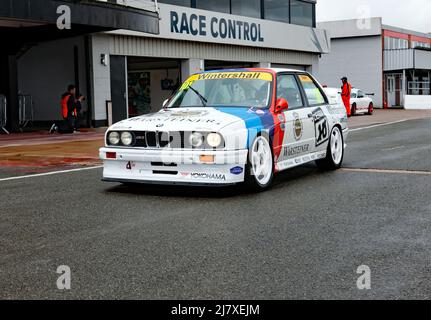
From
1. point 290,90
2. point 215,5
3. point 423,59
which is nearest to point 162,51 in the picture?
point 215,5

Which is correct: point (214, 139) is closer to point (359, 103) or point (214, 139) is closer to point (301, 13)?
→ point (359, 103)

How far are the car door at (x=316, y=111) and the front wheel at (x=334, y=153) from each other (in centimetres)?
18

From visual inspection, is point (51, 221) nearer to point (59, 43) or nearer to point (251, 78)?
point (251, 78)

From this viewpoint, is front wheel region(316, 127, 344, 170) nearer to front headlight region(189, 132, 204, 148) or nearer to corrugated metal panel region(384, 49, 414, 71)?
front headlight region(189, 132, 204, 148)

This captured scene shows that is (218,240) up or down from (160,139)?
down

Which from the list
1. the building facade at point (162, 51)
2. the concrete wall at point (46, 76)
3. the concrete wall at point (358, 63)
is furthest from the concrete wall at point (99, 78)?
the concrete wall at point (358, 63)

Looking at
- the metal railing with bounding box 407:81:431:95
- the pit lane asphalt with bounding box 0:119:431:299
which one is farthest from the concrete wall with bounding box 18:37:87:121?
the metal railing with bounding box 407:81:431:95

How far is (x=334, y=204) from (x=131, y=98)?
101 ft

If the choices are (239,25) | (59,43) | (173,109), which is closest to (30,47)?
(59,43)

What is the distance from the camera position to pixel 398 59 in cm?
4834

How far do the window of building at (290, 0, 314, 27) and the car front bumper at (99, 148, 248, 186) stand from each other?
29097mm

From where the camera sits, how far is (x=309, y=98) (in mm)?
9148

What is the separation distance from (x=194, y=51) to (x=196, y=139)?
835 inches

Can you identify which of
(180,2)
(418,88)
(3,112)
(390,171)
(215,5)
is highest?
(215,5)
